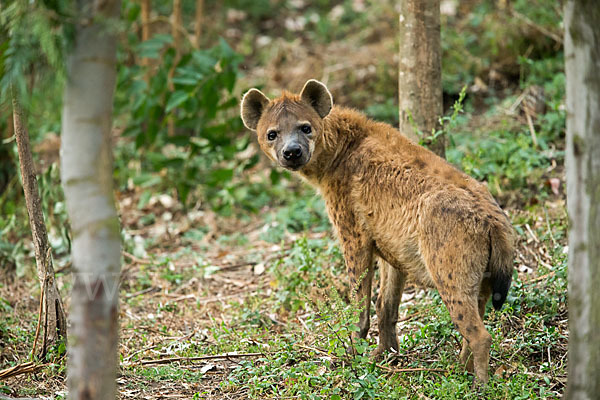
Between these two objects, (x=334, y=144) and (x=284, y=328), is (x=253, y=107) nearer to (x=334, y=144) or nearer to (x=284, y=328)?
(x=334, y=144)

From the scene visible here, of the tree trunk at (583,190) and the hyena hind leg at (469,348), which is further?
the hyena hind leg at (469,348)

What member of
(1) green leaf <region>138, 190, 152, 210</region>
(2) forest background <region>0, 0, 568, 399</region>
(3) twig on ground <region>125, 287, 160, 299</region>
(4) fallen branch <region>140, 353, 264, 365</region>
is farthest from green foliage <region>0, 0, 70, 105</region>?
(1) green leaf <region>138, 190, 152, 210</region>

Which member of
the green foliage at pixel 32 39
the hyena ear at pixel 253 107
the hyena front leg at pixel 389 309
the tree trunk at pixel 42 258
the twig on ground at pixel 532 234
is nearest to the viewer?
the green foliage at pixel 32 39

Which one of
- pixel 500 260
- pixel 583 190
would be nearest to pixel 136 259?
pixel 500 260

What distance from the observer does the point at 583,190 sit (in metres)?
3.14

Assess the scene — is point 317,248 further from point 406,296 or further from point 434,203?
point 434,203

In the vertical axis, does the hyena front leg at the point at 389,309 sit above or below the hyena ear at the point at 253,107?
below

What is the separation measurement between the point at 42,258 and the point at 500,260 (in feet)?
10.6

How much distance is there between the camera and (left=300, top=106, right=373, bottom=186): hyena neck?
5.41 metres

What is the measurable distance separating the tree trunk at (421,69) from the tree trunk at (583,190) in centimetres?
259

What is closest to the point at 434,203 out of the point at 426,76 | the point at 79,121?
the point at 426,76

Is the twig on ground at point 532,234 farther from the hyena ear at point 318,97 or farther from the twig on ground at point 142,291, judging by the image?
the twig on ground at point 142,291

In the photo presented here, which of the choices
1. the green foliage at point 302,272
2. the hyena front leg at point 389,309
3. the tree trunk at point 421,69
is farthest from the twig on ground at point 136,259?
the tree trunk at point 421,69

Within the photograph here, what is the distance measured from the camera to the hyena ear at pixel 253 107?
571 centimetres
